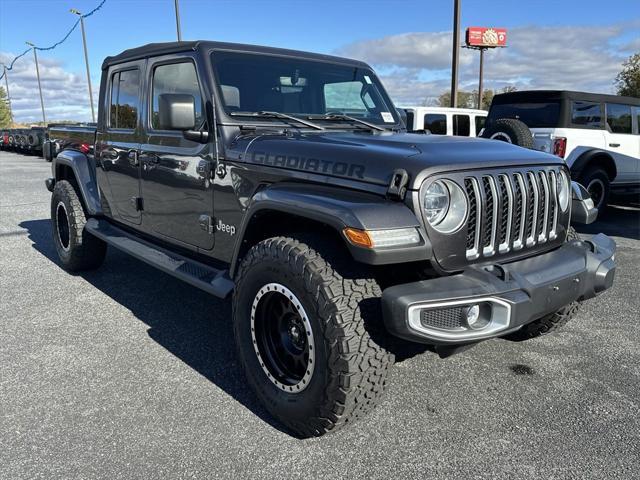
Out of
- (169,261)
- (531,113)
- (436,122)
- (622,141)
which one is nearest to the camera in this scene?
(169,261)

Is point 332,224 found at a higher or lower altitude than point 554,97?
lower

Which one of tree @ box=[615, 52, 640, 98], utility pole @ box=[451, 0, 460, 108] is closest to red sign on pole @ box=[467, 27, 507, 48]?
tree @ box=[615, 52, 640, 98]

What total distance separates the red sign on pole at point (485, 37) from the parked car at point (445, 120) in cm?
2358

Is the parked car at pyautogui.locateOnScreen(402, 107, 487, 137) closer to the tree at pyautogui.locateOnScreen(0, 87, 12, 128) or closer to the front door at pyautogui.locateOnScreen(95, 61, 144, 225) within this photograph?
the front door at pyautogui.locateOnScreen(95, 61, 144, 225)

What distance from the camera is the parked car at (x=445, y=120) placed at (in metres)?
10.4

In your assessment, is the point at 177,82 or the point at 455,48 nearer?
the point at 177,82

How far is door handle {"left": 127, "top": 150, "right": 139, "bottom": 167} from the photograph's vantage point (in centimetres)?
392

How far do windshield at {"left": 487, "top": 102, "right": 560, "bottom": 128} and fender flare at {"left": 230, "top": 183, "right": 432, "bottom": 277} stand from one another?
6276mm

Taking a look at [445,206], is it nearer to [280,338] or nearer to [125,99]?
[280,338]

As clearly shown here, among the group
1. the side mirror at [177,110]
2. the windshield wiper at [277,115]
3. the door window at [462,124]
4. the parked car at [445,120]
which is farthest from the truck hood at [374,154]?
the door window at [462,124]

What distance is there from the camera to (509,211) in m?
2.54

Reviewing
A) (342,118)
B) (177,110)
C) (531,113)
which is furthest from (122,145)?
(531,113)

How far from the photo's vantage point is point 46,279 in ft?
16.4

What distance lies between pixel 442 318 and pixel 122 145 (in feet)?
9.87
